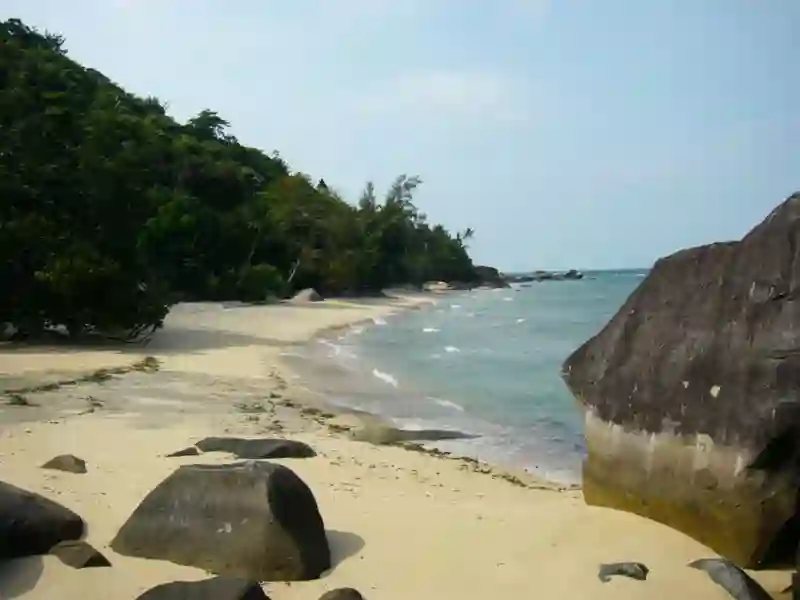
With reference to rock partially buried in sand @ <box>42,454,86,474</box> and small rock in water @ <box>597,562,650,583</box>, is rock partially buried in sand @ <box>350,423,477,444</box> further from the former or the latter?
small rock in water @ <box>597,562,650,583</box>

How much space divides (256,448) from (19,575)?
149 inches

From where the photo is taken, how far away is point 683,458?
6086 mm

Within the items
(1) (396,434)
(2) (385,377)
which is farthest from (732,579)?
(2) (385,377)

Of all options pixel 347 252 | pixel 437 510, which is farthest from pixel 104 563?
pixel 347 252

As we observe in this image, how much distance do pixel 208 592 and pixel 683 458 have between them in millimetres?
3437

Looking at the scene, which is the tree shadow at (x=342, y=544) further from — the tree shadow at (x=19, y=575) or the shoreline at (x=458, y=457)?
the shoreline at (x=458, y=457)

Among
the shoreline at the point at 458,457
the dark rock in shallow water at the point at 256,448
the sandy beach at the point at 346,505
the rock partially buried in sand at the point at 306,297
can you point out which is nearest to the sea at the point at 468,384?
the shoreline at the point at 458,457

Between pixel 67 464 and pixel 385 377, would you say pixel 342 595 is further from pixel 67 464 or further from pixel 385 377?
pixel 385 377

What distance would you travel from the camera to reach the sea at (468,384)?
40.6ft

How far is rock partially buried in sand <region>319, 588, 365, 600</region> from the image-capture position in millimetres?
4768

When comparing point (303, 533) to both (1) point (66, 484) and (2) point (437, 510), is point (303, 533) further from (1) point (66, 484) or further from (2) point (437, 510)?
(1) point (66, 484)

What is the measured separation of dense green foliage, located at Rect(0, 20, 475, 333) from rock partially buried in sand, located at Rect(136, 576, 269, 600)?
15432 millimetres

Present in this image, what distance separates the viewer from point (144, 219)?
22.6 metres

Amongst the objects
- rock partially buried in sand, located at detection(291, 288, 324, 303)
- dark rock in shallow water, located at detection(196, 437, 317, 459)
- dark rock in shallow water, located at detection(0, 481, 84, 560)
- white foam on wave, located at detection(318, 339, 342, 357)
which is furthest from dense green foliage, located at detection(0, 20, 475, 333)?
dark rock in shallow water, located at detection(0, 481, 84, 560)
